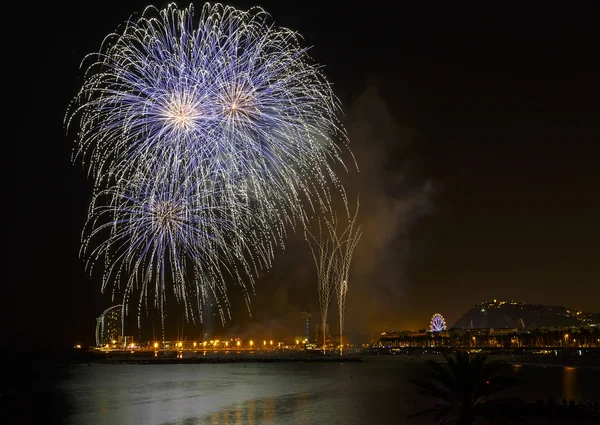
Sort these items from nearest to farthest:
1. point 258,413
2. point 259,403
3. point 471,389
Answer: point 471,389, point 258,413, point 259,403

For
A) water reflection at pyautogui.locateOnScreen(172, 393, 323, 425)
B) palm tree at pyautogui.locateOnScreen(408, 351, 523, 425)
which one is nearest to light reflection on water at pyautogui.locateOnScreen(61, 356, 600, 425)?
water reflection at pyautogui.locateOnScreen(172, 393, 323, 425)

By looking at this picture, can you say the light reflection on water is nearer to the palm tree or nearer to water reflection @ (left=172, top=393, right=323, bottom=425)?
water reflection @ (left=172, top=393, right=323, bottom=425)

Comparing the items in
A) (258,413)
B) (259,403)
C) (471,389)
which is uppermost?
(471,389)

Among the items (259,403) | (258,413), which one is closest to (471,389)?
(258,413)

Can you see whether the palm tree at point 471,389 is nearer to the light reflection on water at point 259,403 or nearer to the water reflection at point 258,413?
the light reflection on water at point 259,403

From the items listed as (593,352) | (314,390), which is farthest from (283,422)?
(593,352)

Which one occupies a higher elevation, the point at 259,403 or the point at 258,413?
the point at 258,413

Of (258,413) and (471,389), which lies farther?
(258,413)

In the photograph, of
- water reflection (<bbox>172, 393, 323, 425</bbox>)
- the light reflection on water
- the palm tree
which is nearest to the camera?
the palm tree

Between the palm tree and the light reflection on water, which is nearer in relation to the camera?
the palm tree

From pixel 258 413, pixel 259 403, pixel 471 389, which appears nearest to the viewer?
pixel 471 389

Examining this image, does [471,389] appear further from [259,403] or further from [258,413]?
[259,403]

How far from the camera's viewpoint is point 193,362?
408 ft

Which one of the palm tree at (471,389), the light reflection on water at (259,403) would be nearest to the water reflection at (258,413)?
the light reflection on water at (259,403)
